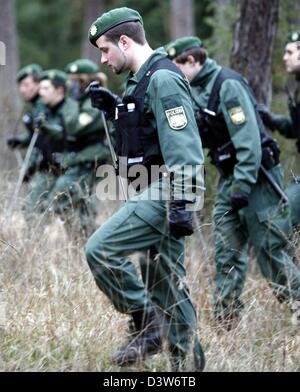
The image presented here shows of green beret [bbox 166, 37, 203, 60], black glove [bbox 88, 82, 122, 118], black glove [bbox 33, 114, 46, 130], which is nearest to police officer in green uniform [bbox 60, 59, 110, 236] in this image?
black glove [bbox 33, 114, 46, 130]

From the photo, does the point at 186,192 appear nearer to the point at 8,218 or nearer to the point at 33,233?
the point at 33,233

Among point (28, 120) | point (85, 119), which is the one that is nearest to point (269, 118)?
point (85, 119)

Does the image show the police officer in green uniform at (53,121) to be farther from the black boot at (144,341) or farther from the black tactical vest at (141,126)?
the black boot at (144,341)

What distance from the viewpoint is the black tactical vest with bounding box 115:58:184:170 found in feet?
14.9

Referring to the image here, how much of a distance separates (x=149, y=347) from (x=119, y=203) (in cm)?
372

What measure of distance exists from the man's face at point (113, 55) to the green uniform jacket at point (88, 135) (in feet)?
14.2

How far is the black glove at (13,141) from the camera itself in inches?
369

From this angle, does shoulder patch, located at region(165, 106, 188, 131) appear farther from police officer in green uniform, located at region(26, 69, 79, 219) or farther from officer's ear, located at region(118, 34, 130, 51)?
police officer in green uniform, located at region(26, 69, 79, 219)

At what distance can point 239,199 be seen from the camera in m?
6.00

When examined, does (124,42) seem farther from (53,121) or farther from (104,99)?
(53,121)

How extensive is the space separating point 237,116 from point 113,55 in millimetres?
1656

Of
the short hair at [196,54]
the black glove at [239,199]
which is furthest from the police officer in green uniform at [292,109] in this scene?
the black glove at [239,199]

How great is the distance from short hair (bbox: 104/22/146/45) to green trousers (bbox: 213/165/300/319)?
1765 mm

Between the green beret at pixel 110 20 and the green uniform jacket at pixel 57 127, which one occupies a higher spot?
the green beret at pixel 110 20
